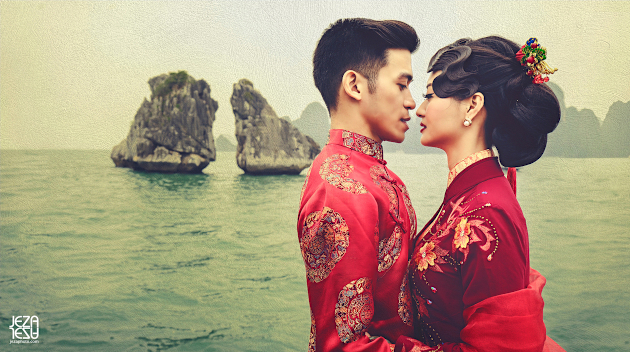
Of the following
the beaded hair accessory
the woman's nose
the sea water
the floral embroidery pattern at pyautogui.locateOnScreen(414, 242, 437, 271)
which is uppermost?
the beaded hair accessory

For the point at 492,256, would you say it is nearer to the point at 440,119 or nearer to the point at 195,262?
the point at 440,119

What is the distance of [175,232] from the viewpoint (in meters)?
7.82

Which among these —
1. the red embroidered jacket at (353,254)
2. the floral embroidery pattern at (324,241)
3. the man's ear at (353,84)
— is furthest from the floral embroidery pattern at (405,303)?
the man's ear at (353,84)

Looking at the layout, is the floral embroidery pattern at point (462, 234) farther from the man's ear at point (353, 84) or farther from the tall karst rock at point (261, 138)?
the tall karst rock at point (261, 138)

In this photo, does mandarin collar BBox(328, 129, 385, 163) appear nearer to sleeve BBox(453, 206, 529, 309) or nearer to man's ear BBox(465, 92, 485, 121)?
man's ear BBox(465, 92, 485, 121)

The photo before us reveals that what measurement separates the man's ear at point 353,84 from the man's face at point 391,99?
35mm

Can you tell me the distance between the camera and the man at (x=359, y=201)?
3.81 ft

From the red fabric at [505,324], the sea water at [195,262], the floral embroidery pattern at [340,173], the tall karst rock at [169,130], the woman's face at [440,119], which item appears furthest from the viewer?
the tall karst rock at [169,130]

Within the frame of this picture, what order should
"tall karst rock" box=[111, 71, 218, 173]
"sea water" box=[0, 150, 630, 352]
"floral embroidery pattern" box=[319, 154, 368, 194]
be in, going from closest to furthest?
"floral embroidery pattern" box=[319, 154, 368, 194] → "sea water" box=[0, 150, 630, 352] → "tall karst rock" box=[111, 71, 218, 173]

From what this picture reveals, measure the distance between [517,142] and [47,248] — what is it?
7.60 meters

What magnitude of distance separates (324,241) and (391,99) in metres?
0.58

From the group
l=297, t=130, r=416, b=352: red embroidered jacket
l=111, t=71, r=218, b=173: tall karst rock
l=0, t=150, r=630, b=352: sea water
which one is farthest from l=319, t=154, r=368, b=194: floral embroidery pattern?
l=111, t=71, r=218, b=173: tall karst rock

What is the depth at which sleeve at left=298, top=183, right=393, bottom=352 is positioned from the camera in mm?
1149

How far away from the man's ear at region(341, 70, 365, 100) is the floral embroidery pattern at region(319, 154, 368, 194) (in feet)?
0.76
